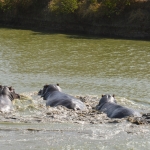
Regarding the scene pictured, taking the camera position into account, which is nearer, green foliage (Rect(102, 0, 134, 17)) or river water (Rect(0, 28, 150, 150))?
river water (Rect(0, 28, 150, 150))

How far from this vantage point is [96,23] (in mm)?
29391

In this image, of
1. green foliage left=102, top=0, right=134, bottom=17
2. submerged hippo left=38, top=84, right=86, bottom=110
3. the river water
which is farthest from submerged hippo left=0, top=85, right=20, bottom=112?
green foliage left=102, top=0, right=134, bottom=17

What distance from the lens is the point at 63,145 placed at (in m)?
9.60

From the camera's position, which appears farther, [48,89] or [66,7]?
[66,7]

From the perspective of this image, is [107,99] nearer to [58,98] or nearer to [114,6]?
[58,98]

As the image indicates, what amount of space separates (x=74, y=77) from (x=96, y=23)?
13.4m

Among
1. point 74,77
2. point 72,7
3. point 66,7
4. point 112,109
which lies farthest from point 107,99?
point 66,7

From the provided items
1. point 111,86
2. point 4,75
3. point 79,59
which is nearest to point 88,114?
point 111,86

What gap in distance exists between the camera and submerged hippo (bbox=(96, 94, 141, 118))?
11352 mm

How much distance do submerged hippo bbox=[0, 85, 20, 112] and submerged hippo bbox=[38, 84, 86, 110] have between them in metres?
0.89

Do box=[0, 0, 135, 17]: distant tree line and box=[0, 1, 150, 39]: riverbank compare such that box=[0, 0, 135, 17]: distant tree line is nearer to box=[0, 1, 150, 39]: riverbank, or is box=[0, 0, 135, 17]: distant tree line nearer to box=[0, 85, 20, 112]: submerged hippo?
box=[0, 1, 150, 39]: riverbank

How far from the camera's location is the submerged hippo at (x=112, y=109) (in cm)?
1135

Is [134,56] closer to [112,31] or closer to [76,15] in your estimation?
[112,31]

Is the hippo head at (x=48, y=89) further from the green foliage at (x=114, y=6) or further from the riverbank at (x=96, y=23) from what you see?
the green foliage at (x=114, y=6)
